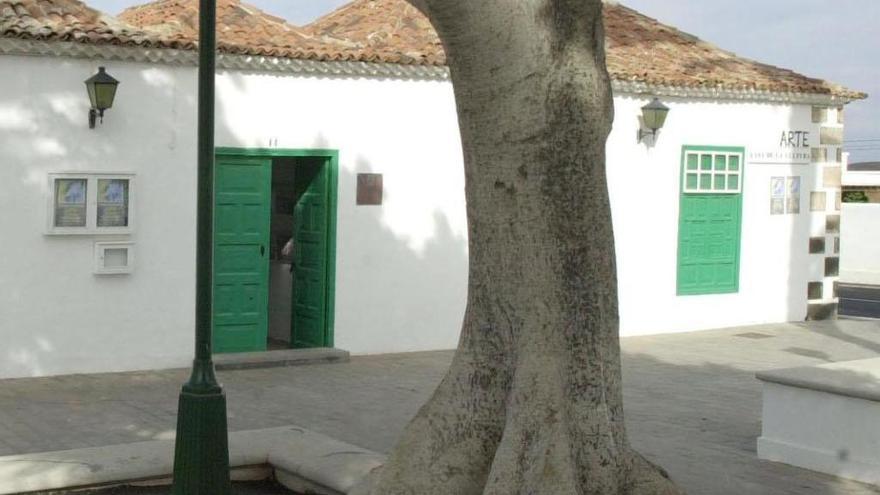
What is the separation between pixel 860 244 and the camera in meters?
29.3

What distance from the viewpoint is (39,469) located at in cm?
793

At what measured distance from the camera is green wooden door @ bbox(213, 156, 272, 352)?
43.8 ft

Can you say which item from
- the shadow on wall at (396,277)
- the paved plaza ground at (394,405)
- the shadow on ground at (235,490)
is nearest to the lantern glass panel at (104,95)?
the paved plaza ground at (394,405)

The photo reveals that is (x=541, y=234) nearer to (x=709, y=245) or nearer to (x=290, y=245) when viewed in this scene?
(x=290, y=245)

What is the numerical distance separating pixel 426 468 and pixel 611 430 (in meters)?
0.94

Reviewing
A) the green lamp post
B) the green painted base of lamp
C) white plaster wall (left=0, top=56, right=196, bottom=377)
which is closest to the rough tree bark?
the green lamp post

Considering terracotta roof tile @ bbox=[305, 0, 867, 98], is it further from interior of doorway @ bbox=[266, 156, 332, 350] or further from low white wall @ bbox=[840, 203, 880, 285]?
low white wall @ bbox=[840, 203, 880, 285]

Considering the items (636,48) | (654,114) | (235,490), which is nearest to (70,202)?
(235,490)

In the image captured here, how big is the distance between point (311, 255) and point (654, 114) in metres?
4.45

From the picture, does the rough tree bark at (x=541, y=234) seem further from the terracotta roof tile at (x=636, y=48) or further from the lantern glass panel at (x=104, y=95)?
the terracotta roof tile at (x=636, y=48)

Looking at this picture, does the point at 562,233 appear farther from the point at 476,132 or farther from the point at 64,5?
the point at 64,5

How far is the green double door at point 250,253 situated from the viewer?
43.8ft

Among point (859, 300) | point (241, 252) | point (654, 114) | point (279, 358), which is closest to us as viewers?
point (279, 358)

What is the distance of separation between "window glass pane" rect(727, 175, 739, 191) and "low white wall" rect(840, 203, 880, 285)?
41.2ft
